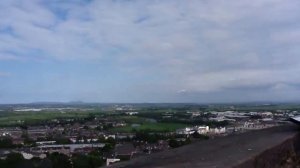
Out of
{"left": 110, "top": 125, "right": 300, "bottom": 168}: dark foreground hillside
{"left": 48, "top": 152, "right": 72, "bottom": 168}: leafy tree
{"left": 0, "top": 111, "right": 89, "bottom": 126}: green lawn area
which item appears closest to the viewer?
{"left": 110, "top": 125, "right": 300, "bottom": 168}: dark foreground hillside

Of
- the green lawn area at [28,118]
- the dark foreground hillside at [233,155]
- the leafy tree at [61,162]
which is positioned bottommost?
the leafy tree at [61,162]

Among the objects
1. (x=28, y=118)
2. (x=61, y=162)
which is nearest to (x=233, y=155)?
(x=61, y=162)

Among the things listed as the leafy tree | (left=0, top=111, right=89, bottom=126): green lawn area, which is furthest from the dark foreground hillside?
(left=0, top=111, right=89, bottom=126): green lawn area

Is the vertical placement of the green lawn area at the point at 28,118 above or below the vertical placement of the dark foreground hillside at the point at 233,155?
below

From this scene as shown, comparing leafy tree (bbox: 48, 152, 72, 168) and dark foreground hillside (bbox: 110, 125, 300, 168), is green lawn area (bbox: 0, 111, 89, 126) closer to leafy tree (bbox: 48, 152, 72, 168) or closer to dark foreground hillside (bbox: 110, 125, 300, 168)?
leafy tree (bbox: 48, 152, 72, 168)

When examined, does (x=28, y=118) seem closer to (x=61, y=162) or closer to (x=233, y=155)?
(x=61, y=162)

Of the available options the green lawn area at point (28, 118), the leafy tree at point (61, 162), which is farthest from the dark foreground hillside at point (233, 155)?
the green lawn area at point (28, 118)

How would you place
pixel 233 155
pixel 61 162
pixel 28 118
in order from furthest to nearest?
1. pixel 28 118
2. pixel 61 162
3. pixel 233 155

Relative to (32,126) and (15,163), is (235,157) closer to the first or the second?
(15,163)

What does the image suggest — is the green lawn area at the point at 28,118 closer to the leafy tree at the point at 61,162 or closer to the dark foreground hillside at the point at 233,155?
the leafy tree at the point at 61,162
